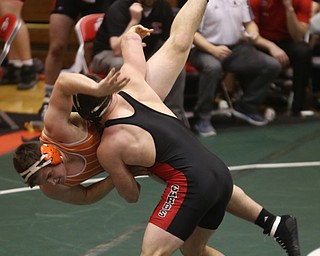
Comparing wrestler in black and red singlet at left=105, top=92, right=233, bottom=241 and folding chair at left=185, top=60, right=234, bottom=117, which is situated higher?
wrestler in black and red singlet at left=105, top=92, right=233, bottom=241

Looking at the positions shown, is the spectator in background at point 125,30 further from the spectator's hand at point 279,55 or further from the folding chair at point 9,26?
the spectator's hand at point 279,55

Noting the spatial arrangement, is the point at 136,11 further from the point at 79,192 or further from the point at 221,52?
the point at 79,192

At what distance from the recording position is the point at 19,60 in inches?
348

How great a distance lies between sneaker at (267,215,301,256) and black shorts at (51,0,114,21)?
3.64 meters

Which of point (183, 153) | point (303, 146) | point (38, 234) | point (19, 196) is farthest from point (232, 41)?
point (183, 153)

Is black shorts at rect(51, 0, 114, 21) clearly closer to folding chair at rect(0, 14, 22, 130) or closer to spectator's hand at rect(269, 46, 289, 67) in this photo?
folding chair at rect(0, 14, 22, 130)

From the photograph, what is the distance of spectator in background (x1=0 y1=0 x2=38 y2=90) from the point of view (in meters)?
7.82

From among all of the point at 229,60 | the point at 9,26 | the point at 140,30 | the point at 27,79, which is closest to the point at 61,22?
the point at 9,26

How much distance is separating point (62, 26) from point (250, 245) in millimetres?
3255

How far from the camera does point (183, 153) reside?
3.73 metres

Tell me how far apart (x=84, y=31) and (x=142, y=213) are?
2.44 m

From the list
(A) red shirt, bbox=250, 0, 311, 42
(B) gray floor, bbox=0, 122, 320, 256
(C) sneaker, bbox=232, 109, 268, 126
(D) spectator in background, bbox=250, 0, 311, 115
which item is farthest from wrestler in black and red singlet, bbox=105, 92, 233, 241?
(A) red shirt, bbox=250, 0, 311, 42

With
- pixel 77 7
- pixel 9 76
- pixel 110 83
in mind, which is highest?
pixel 110 83

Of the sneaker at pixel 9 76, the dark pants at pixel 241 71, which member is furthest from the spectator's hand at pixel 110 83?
the sneaker at pixel 9 76
